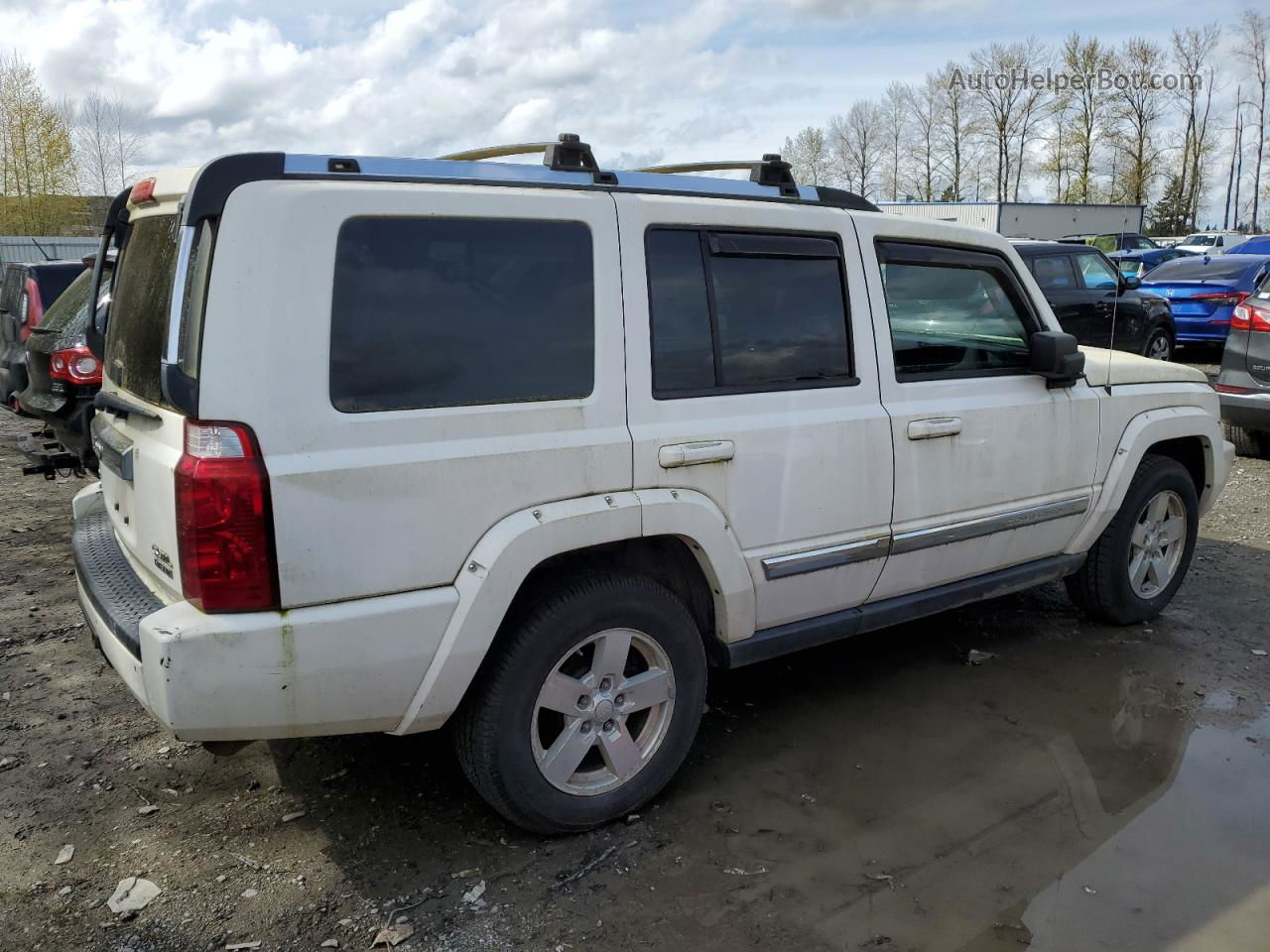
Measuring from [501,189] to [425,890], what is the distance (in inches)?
80.5

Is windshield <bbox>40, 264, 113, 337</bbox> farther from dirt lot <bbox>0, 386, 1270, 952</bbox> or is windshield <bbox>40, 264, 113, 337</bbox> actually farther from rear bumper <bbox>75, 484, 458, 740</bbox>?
rear bumper <bbox>75, 484, 458, 740</bbox>

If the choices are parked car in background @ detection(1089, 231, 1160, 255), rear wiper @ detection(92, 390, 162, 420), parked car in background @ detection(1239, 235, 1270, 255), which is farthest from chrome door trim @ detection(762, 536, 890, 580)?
parked car in background @ detection(1089, 231, 1160, 255)

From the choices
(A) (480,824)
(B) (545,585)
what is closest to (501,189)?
(B) (545,585)

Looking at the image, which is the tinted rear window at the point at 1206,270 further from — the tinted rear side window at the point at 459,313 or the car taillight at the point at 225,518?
the car taillight at the point at 225,518

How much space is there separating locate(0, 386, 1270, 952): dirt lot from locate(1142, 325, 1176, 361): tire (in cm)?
981

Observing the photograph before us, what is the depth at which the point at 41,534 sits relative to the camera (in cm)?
683

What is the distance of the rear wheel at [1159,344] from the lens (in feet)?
44.6

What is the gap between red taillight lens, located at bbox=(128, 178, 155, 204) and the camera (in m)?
3.27

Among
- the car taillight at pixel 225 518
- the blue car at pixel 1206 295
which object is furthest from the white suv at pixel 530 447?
the blue car at pixel 1206 295

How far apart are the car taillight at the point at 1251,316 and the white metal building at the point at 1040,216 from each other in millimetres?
29293

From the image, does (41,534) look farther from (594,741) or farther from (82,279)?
(594,741)

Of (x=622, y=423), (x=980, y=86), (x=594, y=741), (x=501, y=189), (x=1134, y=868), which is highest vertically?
(x=980, y=86)

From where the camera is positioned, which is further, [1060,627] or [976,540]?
[1060,627]

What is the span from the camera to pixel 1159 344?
1391cm
